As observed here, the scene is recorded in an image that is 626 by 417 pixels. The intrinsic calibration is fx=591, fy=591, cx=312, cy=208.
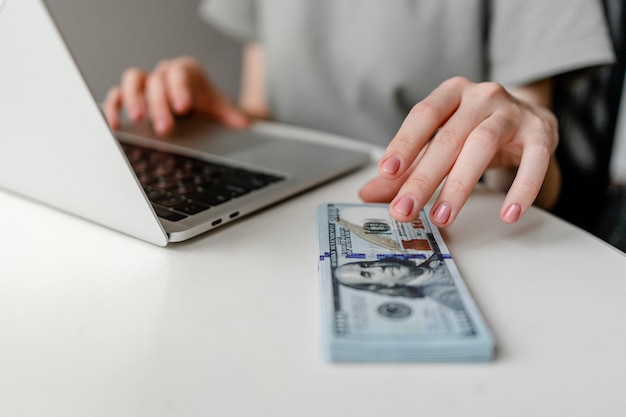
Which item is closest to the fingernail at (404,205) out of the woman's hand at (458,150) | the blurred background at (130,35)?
the woman's hand at (458,150)

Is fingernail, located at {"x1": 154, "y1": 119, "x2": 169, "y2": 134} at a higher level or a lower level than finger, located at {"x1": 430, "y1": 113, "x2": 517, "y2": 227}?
lower

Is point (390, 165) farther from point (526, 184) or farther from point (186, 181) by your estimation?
point (186, 181)

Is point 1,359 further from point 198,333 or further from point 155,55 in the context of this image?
point 155,55

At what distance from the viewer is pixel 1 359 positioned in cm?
34

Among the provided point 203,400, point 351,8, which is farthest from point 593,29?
point 203,400

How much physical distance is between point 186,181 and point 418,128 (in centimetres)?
25

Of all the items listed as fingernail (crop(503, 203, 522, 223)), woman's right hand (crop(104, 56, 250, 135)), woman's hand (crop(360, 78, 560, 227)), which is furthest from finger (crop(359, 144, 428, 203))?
woman's right hand (crop(104, 56, 250, 135))

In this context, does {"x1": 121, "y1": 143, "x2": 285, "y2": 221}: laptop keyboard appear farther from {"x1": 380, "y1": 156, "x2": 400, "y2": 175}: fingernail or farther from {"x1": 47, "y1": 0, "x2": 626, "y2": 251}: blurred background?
{"x1": 47, "y1": 0, "x2": 626, "y2": 251}: blurred background

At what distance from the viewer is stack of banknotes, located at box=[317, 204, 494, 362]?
333mm

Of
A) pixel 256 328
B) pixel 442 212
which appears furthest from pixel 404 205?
pixel 256 328

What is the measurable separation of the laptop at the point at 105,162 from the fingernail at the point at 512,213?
21cm

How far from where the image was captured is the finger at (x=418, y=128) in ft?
1.62

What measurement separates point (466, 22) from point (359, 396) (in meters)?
0.73

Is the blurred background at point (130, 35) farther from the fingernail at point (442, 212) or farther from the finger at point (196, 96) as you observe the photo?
the fingernail at point (442, 212)
